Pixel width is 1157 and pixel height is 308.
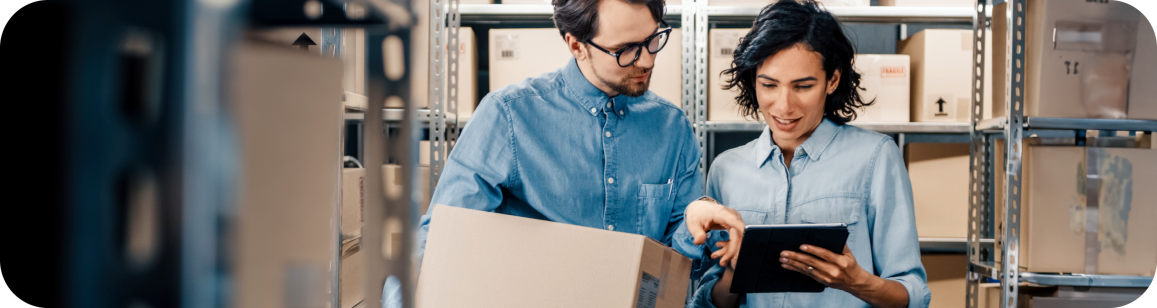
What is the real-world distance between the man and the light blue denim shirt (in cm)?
19

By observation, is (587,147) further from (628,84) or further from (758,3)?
(758,3)

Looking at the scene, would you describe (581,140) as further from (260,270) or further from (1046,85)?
(1046,85)

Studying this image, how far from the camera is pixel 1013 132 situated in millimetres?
1468

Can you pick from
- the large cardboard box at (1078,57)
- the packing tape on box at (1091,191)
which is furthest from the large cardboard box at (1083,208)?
the large cardboard box at (1078,57)

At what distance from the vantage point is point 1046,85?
4.77 ft

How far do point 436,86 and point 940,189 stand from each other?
1568mm

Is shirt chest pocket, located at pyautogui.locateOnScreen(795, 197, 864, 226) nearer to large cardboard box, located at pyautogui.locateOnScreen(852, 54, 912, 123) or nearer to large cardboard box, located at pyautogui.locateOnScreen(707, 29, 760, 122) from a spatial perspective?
large cardboard box, located at pyautogui.locateOnScreen(707, 29, 760, 122)

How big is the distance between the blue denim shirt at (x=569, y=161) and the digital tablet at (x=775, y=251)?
0.39 ft

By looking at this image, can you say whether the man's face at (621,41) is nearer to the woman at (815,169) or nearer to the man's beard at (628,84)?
the man's beard at (628,84)

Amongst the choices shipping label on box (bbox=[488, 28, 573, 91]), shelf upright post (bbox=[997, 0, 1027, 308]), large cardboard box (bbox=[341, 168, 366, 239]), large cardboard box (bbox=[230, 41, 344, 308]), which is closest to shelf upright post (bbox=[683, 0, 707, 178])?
shipping label on box (bbox=[488, 28, 573, 91])

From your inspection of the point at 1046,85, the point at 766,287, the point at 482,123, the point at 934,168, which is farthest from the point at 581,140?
the point at 934,168

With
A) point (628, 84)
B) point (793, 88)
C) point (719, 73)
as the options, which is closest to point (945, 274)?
point (719, 73)

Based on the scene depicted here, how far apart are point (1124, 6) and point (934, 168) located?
2.01 feet

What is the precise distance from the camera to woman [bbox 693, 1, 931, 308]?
112 cm
